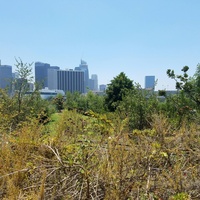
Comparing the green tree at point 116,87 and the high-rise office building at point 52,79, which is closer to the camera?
the green tree at point 116,87

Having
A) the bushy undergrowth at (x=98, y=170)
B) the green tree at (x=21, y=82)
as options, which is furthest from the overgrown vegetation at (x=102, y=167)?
the green tree at (x=21, y=82)

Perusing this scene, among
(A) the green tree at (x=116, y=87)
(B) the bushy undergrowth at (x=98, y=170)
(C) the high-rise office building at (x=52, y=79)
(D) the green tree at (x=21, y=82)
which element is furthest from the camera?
(C) the high-rise office building at (x=52, y=79)

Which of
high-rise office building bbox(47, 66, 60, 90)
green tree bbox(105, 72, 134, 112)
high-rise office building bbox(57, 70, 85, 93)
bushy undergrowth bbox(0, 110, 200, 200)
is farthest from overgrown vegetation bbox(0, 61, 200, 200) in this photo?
A: high-rise office building bbox(57, 70, 85, 93)

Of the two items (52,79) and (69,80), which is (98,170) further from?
(69,80)

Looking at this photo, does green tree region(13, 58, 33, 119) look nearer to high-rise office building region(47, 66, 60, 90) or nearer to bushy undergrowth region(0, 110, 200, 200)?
bushy undergrowth region(0, 110, 200, 200)

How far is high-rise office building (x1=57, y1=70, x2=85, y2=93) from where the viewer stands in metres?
56.4

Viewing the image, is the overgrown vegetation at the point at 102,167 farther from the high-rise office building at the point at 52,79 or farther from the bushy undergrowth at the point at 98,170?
the high-rise office building at the point at 52,79

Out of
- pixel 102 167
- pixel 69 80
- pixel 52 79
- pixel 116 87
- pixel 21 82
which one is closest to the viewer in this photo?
pixel 102 167

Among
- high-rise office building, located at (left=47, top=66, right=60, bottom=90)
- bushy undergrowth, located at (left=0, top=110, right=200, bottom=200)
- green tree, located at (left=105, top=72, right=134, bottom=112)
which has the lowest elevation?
bushy undergrowth, located at (left=0, top=110, right=200, bottom=200)

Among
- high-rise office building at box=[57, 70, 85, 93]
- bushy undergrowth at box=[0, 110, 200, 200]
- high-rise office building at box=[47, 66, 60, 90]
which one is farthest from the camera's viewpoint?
high-rise office building at box=[57, 70, 85, 93]

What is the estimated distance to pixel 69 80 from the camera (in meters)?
57.7

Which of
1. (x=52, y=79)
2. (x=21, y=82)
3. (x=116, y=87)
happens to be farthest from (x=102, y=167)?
(x=52, y=79)

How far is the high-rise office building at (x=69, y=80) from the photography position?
5644 centimetres

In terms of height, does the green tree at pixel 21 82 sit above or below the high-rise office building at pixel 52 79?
below
